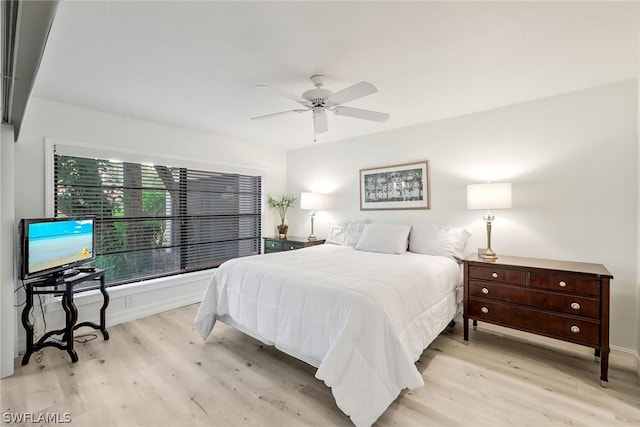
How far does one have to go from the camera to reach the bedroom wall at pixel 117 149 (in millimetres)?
2689

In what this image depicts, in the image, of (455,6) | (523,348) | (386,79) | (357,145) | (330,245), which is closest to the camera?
(455,6)

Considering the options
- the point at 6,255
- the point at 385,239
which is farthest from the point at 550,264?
the point at 6,255

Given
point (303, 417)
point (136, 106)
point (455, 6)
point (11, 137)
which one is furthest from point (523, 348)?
point (11, 137)

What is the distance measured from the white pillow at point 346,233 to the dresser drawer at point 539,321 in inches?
63.7

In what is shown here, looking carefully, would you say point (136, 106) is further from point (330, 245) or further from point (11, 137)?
point (330, 245)

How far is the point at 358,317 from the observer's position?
1.71 m

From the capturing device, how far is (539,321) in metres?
2.34

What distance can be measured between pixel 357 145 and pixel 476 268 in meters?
2.45

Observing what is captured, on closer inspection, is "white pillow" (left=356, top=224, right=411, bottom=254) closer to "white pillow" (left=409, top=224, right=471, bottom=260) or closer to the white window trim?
"white pillow" (left=409, top=224, right=471, bottom=260)

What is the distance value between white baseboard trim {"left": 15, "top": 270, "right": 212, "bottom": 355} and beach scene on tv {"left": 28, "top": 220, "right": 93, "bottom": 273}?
0.56 meters

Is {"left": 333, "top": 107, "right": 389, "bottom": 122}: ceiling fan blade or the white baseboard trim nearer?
{"left": 333, "top": 107, "right": 389, "bottom": 122}: ceiling fan blade

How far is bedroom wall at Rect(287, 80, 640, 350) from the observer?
2.45 metres

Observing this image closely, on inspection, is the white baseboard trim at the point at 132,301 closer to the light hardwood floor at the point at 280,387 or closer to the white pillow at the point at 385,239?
the light hardwood floor at the point at 280,387

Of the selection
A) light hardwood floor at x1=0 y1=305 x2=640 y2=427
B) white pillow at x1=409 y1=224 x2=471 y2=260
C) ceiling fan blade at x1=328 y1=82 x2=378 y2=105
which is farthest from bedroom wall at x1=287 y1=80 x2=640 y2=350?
ceiling fan blade at x1=328 y1=82 x2=378 y2=105
